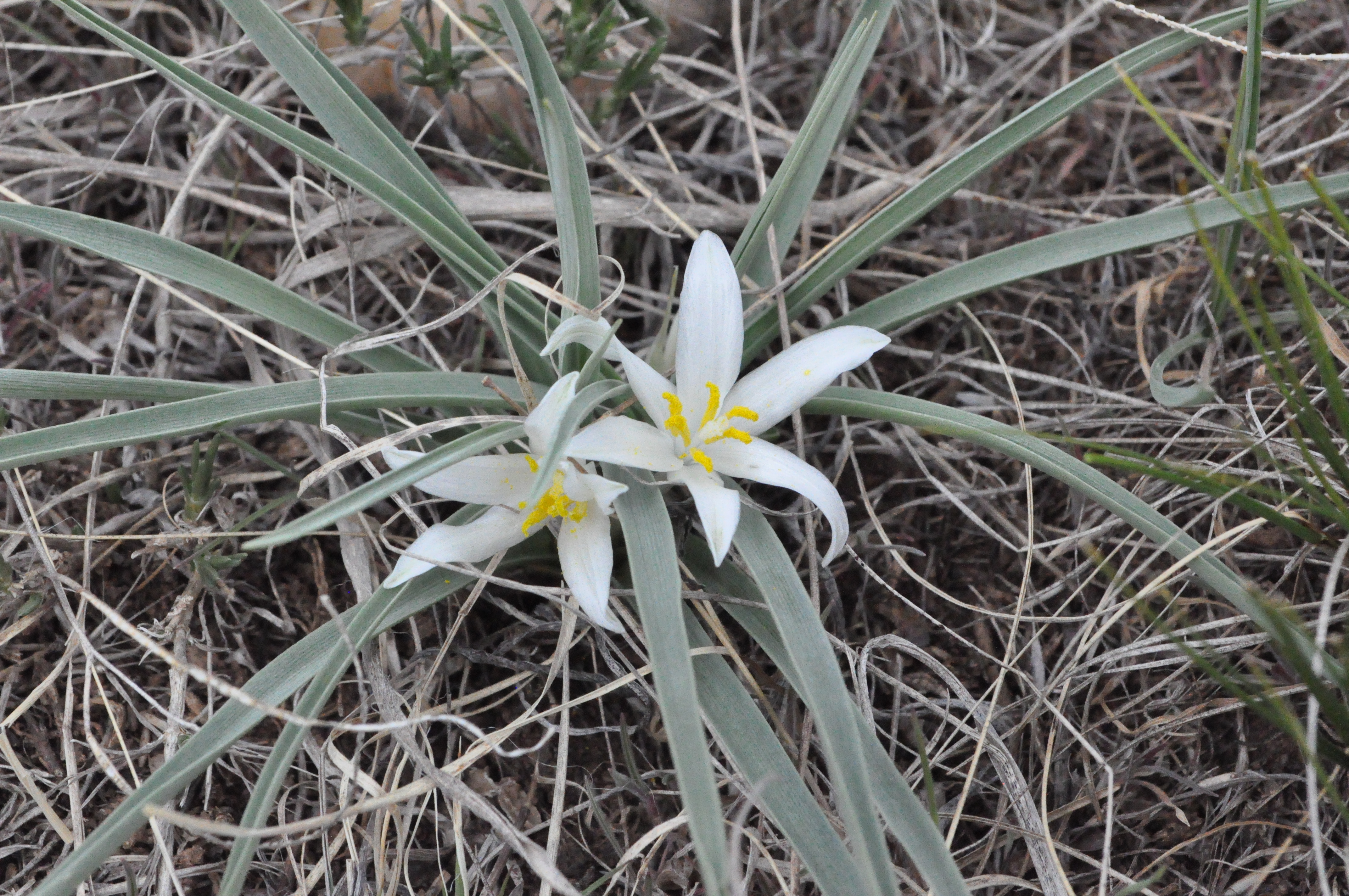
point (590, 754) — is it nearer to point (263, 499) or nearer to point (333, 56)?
point (263, 499)

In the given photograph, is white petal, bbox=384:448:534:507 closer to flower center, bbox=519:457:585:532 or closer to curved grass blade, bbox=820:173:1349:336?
flower center, bbox=519:457:585:532

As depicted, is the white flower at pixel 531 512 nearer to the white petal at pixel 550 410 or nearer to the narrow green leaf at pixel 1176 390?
the white petal at pixel 550 410

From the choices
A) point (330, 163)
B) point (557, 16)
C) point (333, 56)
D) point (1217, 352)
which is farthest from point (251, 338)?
point (1217, 352)

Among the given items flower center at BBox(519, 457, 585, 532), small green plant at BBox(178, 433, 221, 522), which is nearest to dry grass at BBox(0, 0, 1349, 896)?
small green plant at BBox(178, 433, 221, 522)

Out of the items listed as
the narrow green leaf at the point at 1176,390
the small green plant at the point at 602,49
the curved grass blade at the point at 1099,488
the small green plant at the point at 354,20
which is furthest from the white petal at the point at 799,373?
the small green plant at the point at 354,20

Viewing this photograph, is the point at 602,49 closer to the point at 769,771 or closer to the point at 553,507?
the point at 553,507
